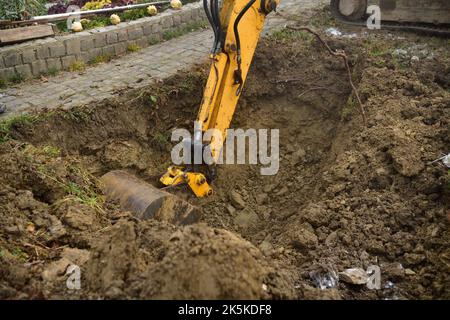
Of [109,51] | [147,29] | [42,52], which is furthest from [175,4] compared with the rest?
[42,52]

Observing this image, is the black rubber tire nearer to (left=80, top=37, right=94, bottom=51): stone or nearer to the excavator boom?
the excavator boom

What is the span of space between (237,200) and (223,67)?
1598 millimetres

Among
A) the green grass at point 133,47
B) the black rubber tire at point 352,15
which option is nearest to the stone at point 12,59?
the green grass at point 133,47

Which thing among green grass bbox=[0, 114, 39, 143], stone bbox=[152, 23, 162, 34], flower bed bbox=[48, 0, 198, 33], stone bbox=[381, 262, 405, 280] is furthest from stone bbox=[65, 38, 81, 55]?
stone bbox=[381, 262, 405, 280]

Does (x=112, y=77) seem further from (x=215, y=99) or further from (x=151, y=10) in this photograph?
(x=215, y=99)

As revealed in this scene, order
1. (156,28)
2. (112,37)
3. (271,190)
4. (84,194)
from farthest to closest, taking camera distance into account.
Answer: (156,28) < (112,37) < (271,190) < (84,194)

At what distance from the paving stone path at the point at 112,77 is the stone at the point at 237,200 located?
1.87 metres

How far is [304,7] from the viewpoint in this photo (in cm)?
A: 780

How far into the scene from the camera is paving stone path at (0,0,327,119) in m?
5.22

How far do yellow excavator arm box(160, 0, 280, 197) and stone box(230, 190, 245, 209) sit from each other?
2.08 feet

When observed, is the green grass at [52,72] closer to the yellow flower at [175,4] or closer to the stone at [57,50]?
the stone at [57,50]

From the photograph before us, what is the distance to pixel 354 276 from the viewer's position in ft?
9.59

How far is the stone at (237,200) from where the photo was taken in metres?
4.98
